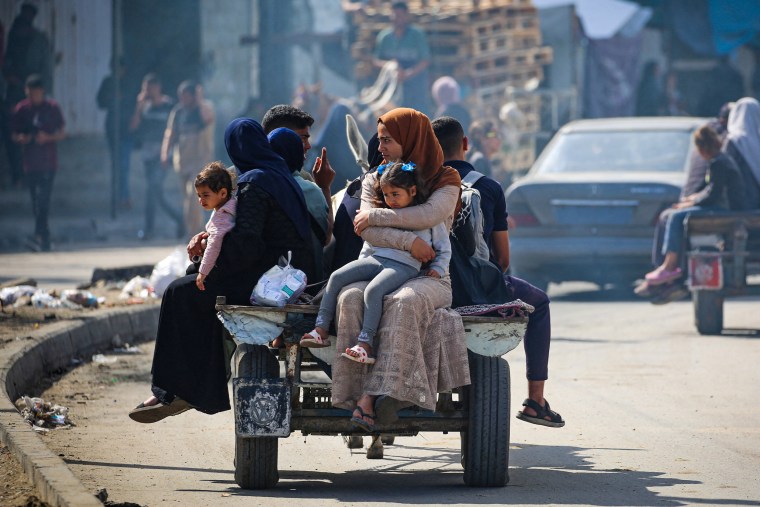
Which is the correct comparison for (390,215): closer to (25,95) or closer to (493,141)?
(493,141)

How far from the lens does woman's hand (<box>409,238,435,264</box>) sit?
6211mm

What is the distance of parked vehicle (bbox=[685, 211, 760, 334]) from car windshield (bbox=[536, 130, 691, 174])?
2832 millimetres

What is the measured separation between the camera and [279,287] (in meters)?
6.29

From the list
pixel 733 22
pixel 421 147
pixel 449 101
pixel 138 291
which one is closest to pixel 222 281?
pixel 421 147

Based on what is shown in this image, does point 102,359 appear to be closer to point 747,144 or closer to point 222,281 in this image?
point 222,281

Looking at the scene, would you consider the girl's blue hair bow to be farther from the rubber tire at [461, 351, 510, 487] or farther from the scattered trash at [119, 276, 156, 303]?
the scattered trash at [119, 276, 156, 303]

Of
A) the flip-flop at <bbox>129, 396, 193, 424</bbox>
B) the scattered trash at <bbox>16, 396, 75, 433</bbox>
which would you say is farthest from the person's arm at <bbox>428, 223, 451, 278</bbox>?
the scattered trash at <bbox>16, 396, 75, 433</bbox>

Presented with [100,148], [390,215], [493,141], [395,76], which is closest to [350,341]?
[390,215]

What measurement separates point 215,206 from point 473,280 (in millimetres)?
1120

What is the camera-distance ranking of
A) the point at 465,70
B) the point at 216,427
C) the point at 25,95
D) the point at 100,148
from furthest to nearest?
the point at 465,70
the point at 100,148
the point at 25,95
the point at 216,427

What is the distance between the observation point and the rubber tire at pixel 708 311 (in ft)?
39.9

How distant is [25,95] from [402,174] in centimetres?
1820

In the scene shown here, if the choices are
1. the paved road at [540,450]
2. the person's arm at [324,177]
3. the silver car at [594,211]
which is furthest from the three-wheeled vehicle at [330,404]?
the silver car at [594,211]

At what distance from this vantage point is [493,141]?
55.7 ft
